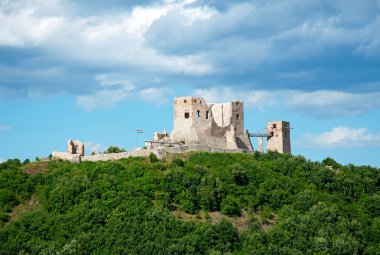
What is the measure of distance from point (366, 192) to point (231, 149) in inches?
558

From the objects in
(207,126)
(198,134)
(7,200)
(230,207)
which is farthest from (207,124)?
(7,200)

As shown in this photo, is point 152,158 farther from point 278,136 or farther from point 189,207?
point 278,136

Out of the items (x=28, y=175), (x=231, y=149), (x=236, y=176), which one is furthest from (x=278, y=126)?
(x=28, y=175)

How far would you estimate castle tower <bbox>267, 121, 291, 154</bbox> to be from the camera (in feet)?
300

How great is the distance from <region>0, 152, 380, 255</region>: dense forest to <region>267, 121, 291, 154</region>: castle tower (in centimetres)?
706

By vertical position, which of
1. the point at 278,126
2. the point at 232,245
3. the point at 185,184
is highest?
the point at 278,126

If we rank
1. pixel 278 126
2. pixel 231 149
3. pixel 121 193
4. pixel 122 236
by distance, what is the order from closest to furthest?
pixel 122 236 → pixel 121 193 → pixel 231 149 → pixel 278 126

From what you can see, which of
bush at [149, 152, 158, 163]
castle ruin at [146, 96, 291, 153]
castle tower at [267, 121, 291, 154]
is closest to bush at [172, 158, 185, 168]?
bush at [149, 152, 158, 163]

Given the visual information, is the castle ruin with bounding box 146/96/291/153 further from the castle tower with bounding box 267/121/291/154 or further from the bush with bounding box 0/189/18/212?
the bush with bounding box 0/189/18/212

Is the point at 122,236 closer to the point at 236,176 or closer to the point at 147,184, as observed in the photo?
the point at 147,184

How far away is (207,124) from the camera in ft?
284

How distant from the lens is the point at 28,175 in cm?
7956

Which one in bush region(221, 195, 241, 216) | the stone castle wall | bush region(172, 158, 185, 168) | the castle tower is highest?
the castle tower

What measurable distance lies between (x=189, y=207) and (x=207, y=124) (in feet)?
52.1
